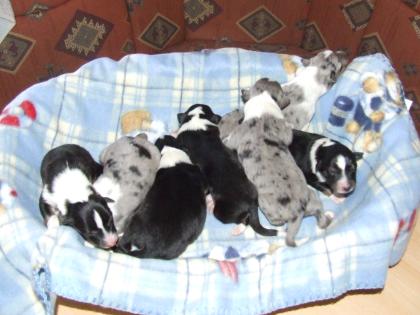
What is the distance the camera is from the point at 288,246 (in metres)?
2.05

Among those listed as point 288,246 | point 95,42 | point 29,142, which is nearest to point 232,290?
point 288,246

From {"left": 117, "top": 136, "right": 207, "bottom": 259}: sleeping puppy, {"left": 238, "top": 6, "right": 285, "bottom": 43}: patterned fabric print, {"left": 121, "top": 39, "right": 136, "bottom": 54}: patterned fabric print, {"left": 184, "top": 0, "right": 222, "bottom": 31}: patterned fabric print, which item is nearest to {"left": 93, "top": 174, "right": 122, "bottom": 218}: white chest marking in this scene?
{"left": 117, "top": 136, "right": 207, "bottom": 259}: sleeping puppy

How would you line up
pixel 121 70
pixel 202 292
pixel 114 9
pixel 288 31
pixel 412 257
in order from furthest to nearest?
pixel 288 31 → pixel 114 9 → pixel 121 70 → pixel 412 257 → pixel 202 292

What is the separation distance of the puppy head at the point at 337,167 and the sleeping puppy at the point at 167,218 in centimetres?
60

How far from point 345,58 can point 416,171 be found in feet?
3.15

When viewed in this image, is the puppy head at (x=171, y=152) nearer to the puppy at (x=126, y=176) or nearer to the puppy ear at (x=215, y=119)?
the puppy at (x=126, y=176)

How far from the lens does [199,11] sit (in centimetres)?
321

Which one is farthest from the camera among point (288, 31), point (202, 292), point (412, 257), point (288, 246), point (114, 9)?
point (288, 31)

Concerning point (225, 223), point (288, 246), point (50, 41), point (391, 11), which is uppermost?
point (391, 11)

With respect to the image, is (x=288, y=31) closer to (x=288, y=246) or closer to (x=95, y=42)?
(x=95, y=42)

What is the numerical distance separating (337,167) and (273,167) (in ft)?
1.03

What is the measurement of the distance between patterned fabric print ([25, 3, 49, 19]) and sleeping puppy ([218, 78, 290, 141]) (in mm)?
1151

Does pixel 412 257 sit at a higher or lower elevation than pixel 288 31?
lower

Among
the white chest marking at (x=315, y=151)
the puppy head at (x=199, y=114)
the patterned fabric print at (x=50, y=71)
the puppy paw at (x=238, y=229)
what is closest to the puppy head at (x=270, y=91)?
the puppy head at (x=199, y=114)
